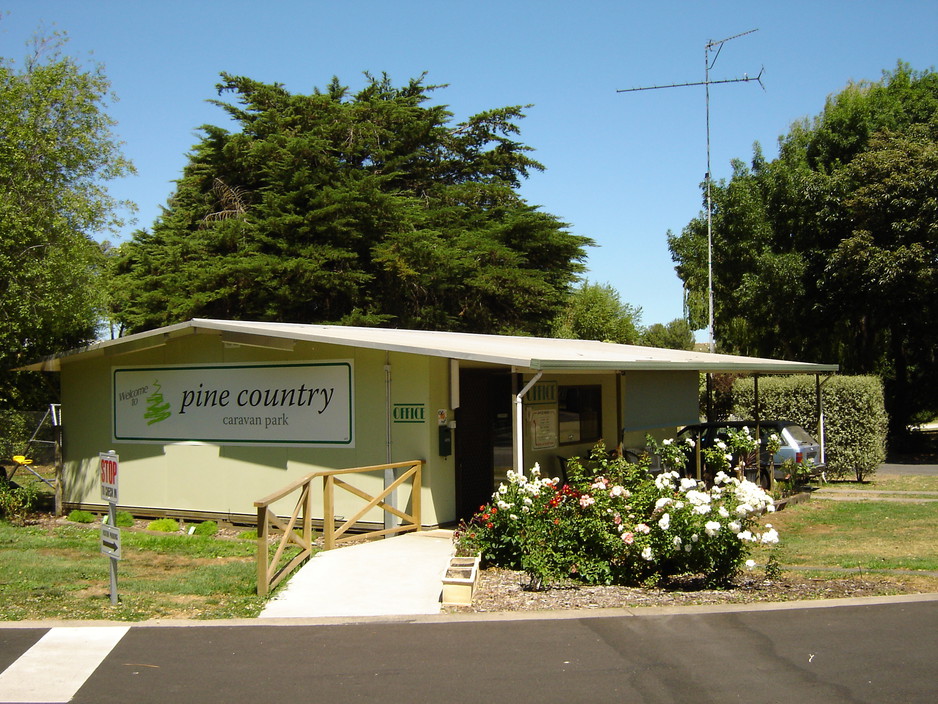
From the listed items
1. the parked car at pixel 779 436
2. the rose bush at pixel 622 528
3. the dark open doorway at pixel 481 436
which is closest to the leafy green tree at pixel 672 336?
the parked car at pixel 779 436

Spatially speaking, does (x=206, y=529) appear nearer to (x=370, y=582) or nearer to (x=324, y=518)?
(x=324, y=518)

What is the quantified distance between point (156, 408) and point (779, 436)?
1166 cm

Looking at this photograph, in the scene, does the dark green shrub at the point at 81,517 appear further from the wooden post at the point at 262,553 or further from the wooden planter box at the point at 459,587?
the wooden planter box at the point at 459,587

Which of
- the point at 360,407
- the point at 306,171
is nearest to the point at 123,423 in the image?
the point at 360,407

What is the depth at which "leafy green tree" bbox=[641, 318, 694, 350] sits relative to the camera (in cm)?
5659

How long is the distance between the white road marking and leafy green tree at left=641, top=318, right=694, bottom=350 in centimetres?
5101

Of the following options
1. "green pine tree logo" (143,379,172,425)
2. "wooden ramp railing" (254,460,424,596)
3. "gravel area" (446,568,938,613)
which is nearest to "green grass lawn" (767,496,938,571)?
"gravel area" (446,568,938,613)

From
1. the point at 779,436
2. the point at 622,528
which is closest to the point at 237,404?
the point at 622,528

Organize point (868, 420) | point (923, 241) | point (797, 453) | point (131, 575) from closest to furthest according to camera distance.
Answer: point (131, 575)
point (797, 453)
point (868, 420)
point (923, 241)

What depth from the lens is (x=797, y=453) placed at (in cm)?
1733

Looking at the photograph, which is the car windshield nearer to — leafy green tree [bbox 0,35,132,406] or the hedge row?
the hedge row

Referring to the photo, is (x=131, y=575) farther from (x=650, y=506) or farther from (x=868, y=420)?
(x=868, y=420)

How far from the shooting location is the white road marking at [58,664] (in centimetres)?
581

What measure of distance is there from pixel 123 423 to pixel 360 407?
5.16 metres
